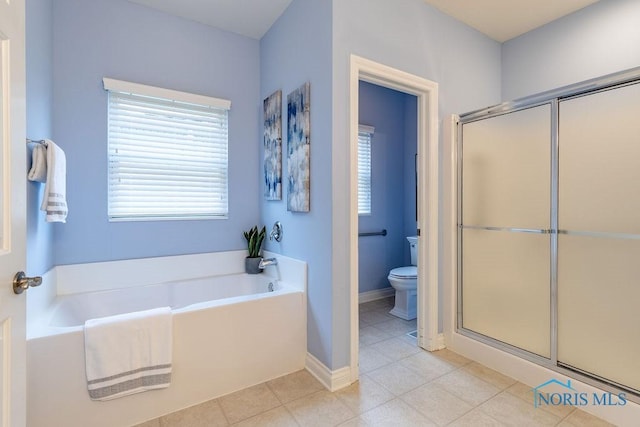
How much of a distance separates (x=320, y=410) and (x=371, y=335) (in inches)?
42.4

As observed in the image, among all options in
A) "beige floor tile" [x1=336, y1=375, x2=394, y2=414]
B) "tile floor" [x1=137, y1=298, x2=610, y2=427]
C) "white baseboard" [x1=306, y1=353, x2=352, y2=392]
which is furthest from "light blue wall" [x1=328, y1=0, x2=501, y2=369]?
"tile floor" [x1=137, y1=298, x2=610, y2=427]

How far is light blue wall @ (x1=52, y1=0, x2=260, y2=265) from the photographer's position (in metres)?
2.11

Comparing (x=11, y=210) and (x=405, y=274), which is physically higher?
(x=11, y=210)

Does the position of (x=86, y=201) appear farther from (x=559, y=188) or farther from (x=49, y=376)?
(x=559, y=188)

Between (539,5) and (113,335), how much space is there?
12.1ft

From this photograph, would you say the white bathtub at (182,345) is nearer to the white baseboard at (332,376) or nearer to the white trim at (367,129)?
the white baseboard at (332,376)

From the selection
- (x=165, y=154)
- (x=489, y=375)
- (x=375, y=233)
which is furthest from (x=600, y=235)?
(x=165, y=154)

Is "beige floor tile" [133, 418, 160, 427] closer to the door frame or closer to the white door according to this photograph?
the white door

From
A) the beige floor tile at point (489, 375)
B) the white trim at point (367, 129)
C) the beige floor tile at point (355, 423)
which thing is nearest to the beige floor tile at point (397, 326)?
the beige floor tile at point (489, 375)

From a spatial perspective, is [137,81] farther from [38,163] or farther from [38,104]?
[38,163]

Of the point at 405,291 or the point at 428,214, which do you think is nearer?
the point at 428,214

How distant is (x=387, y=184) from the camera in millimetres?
3771

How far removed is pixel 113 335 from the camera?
155cm

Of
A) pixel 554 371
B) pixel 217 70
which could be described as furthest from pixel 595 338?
pixel 217 70
